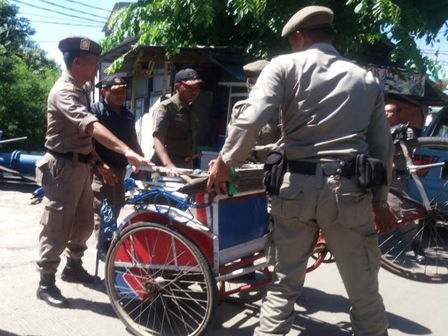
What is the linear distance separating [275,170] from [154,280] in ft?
3.95

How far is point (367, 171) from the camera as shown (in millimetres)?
2523

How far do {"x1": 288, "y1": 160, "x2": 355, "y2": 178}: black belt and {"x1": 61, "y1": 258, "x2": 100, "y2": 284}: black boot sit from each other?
2.39m

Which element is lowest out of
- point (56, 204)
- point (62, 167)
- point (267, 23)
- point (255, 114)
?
point (56, 204)

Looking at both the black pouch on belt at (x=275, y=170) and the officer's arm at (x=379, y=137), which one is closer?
the black pouch on belt at (x=275, y=170)

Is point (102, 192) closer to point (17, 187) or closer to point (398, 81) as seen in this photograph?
point (398, 81)

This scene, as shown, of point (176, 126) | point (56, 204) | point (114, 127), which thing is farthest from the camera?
point (114, 127)

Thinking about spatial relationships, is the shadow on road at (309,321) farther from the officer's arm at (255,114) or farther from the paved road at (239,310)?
the officer's arm at (255,114)

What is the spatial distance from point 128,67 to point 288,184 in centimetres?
753

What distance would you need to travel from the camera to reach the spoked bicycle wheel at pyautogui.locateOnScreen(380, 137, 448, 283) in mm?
4305

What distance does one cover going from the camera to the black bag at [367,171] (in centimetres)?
252

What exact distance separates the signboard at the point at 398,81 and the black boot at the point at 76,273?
13.9ft

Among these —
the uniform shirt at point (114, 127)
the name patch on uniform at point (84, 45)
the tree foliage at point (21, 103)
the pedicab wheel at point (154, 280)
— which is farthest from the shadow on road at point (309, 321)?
the tree foliage at point (21, 103)

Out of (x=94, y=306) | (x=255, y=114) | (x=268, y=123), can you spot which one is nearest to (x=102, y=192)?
(x=94, y=306)

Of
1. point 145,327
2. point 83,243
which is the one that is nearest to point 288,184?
point 145,327
